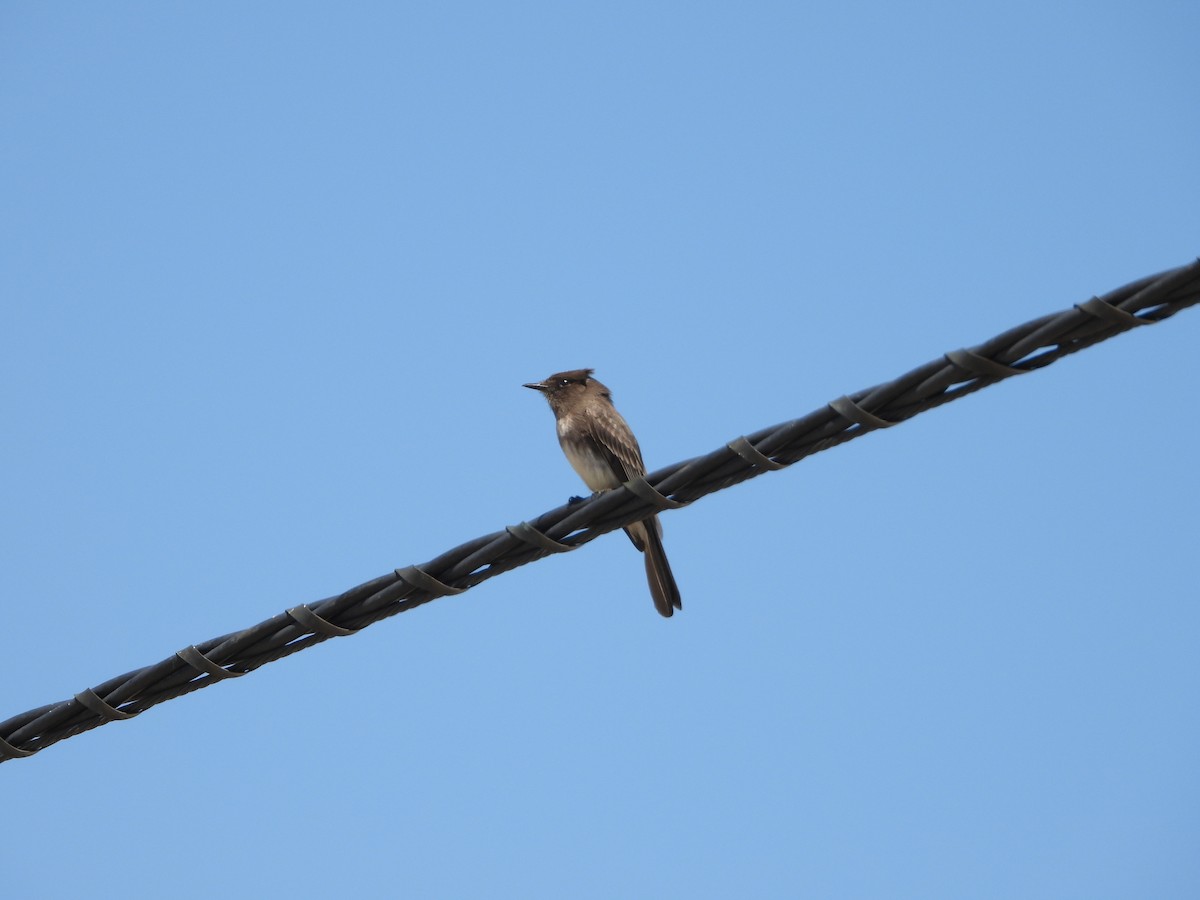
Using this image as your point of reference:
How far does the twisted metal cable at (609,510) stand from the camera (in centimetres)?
404

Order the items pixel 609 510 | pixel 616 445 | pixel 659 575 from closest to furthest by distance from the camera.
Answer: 1. pixel 609 510
2. pixel 659 575
3. pixel 616 445

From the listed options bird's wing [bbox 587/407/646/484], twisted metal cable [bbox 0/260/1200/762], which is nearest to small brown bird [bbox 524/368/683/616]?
bird's wing [bbox 587/407/646/484]

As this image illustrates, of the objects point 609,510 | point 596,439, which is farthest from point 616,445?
point 609,510

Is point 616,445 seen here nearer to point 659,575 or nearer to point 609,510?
point 659,575

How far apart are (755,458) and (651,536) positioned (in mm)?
4168

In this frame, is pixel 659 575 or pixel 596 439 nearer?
pixel 659 575

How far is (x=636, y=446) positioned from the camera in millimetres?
10000

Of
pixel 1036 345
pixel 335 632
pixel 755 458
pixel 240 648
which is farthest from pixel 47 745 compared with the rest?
pixel 1036 345

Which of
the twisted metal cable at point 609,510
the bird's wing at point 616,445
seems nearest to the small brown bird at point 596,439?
the bird's wing at point 616,445

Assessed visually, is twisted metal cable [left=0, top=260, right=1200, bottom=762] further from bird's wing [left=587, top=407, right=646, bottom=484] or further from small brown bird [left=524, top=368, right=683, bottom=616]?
bird's wing [left=587, top=407, right=646, bottom=484]

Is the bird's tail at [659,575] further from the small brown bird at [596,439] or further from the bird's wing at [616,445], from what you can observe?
the bird's wing at [616,445]

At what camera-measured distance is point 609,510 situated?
5.07 meters

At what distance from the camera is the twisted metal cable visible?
4035mm

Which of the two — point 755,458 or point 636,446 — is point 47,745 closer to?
point 755,458
